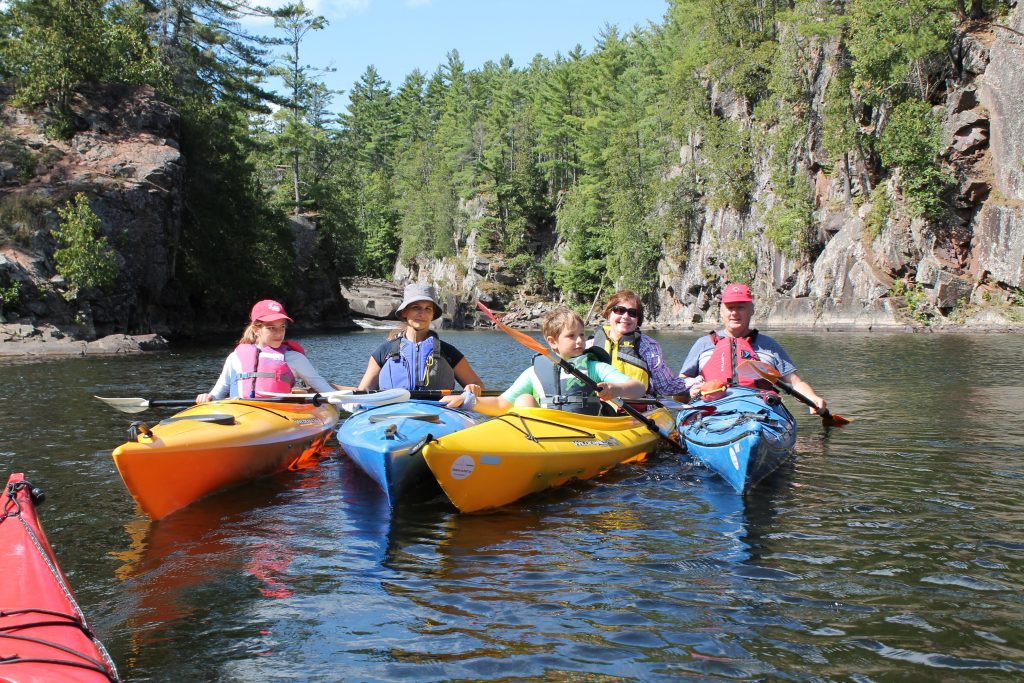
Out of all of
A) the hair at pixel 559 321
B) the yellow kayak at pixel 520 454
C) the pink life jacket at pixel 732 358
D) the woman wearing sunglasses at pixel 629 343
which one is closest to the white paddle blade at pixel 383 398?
the yellow kayak at pixel 520 454

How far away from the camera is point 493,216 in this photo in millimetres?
58531

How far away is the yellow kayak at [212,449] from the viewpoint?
19.0 feet

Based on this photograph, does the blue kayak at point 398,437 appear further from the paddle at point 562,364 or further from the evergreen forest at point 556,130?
the evergreen forest at point 556,130

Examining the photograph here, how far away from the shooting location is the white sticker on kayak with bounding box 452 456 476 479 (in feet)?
18.5

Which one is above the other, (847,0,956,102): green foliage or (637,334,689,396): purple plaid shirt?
(847,0,956,102): green foliage

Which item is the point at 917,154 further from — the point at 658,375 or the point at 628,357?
the point at 628,357

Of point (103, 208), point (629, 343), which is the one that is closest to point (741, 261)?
point (103, 208)

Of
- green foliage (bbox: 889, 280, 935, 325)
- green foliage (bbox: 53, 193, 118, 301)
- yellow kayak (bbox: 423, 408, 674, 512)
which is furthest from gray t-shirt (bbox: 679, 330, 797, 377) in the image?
green foliage (bbox: 889, 280, 935, 325)

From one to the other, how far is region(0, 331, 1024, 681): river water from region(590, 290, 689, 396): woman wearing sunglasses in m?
0.89

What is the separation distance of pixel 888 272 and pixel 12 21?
111 ft

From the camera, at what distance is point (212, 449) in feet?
20.8

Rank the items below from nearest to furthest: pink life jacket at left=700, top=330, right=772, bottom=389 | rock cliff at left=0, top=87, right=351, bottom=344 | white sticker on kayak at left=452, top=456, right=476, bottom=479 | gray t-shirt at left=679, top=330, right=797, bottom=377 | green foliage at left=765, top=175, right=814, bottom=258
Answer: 1. white sticker on kayak at left=452, top=456, right=476, bottom=479
2. pink life jacket at left=700, top=330, right=772, bottom=389
3. gray t-shirt at left=679, top=330, right=797, bottom=377
4. rock cliff at left=0, top=87, right=351, bottom=344
5. green foliage at left=765, top=175, right=814, bottom=258

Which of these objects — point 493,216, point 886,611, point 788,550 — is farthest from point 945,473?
point 493,216

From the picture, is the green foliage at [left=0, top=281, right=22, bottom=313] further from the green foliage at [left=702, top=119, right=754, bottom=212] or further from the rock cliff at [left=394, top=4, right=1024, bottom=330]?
the green foliage at [left=702, top=119, right=754, bottom=212]
